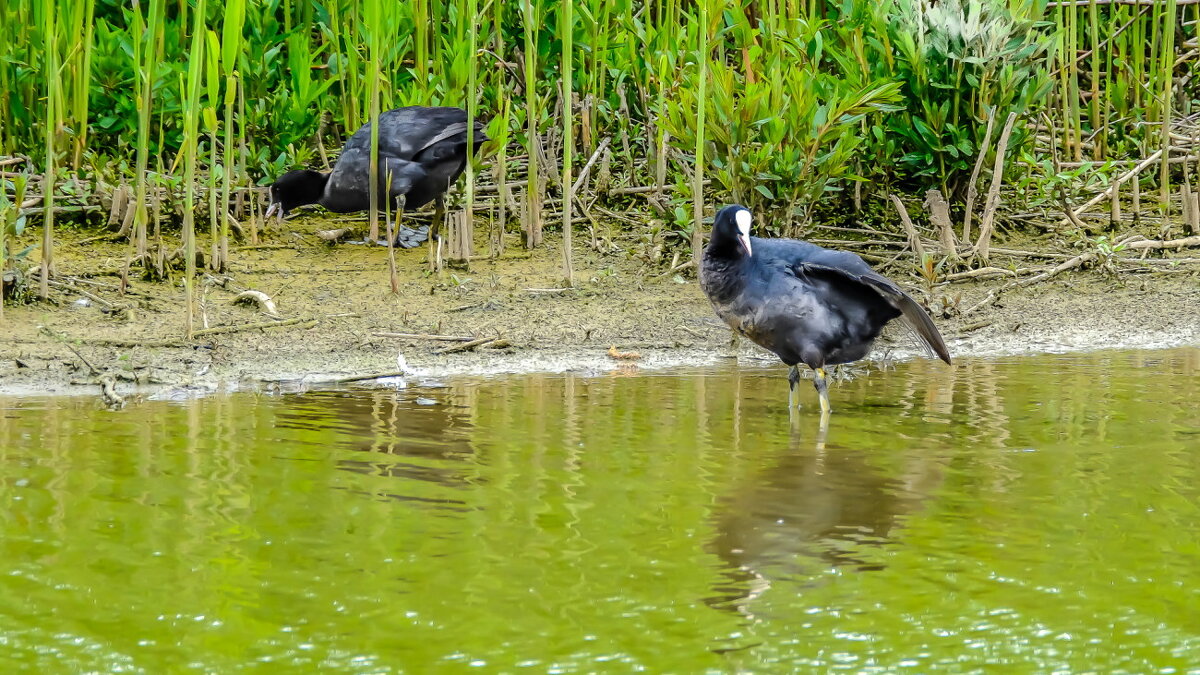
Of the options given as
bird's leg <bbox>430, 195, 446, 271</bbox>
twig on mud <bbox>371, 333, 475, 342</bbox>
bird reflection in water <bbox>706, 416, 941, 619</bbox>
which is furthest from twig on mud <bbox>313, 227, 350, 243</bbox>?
bird reflection in water <bbox>706, 416, 941, 619</bbox>

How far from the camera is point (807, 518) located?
387cm

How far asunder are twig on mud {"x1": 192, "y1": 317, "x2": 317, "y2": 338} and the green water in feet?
2.91

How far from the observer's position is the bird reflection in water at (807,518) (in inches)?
133

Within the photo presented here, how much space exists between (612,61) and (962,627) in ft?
20.1

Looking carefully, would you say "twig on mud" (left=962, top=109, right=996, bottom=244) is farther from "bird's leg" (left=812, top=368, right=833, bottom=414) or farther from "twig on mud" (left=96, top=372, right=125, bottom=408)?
"twig on mud" (left=96, top=372, right=125, bottom=408)

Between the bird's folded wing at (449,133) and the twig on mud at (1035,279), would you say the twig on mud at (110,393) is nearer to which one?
the bird's folded wing at (449,133)

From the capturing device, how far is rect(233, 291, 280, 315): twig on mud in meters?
6.73

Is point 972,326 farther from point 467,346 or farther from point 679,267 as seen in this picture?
point 467,346

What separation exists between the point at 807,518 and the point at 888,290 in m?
1.69

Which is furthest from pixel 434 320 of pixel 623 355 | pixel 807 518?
pixel 807 518

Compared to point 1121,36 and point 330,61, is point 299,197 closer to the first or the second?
point 330,61

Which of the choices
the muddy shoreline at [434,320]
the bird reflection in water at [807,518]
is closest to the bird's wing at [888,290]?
the bird reflection in water at [807,518]

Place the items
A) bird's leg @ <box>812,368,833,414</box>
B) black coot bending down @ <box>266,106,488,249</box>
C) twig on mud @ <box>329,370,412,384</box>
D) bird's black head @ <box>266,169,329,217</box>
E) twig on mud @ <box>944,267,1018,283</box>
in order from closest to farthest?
bird's leg @ <box>812,368,833,414</box>
twig on mud @ <box>329,370,412,384</box>
twig on mud @ <box>944,267,1018,283</box>
black coot bending down @ <box>266,106,488,249</box>
bird's black head @ <box>266,169,329,217</box>

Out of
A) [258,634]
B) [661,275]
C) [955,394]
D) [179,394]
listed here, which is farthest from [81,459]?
[661,275]
